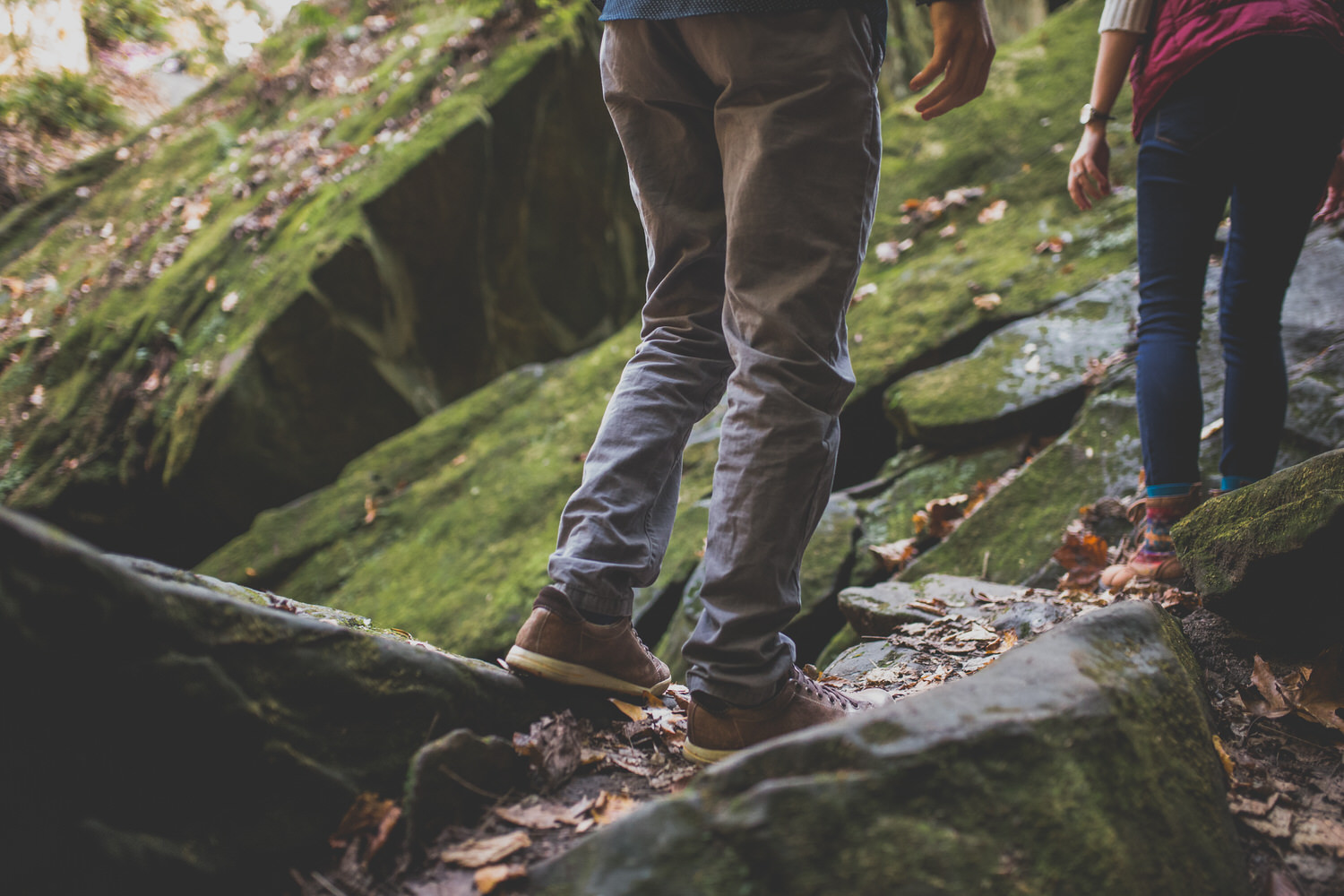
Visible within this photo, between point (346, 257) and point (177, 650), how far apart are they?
545 centimetres

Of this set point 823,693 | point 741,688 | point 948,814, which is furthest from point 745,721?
point 948,814

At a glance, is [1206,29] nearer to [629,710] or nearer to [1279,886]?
[1279,886]

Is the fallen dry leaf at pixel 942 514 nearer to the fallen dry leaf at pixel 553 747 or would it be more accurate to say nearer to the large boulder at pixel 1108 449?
the large boulder at pixel 1108 449

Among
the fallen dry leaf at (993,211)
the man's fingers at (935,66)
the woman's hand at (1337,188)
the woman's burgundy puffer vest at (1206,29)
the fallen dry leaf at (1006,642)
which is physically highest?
the man's fingers at (935,66)

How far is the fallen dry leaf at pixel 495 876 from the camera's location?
1038 mm

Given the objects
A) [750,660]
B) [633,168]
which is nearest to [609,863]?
[750,660]

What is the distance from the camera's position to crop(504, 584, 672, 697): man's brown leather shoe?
147 centimetres

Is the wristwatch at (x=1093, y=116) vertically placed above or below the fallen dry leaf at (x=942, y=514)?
above

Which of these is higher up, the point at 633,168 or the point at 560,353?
the point at 633,168

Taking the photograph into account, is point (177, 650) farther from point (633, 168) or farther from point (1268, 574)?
point (1268, 574)

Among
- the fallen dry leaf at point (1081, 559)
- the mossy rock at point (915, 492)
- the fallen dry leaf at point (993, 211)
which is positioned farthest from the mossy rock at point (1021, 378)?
the fallen dry leaf at point (993, 211)

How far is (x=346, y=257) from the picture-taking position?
228 inches

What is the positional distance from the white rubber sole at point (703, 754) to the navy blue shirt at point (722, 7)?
1367 millimetres

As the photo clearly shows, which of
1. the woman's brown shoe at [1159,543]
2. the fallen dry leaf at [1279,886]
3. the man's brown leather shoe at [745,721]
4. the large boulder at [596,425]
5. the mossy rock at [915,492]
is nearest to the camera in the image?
the fallen dry leaf at [1279,886]
